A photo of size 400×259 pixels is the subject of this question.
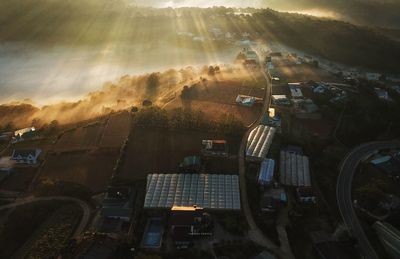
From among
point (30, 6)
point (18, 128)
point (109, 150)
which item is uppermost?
point (30, 6)

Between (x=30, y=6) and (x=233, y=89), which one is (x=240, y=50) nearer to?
(x=233, y=89)

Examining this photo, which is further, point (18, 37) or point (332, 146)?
point (18, 37)

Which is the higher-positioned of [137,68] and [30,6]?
[30,6]

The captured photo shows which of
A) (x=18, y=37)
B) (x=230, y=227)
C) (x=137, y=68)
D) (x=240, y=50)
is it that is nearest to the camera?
(x=230, y=227)

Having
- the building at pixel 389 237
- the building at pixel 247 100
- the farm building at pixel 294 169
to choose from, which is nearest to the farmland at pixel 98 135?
the building at pixel 247 100

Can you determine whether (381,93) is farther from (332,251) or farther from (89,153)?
(89,153)

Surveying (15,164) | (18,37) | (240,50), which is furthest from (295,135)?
(18,37)
